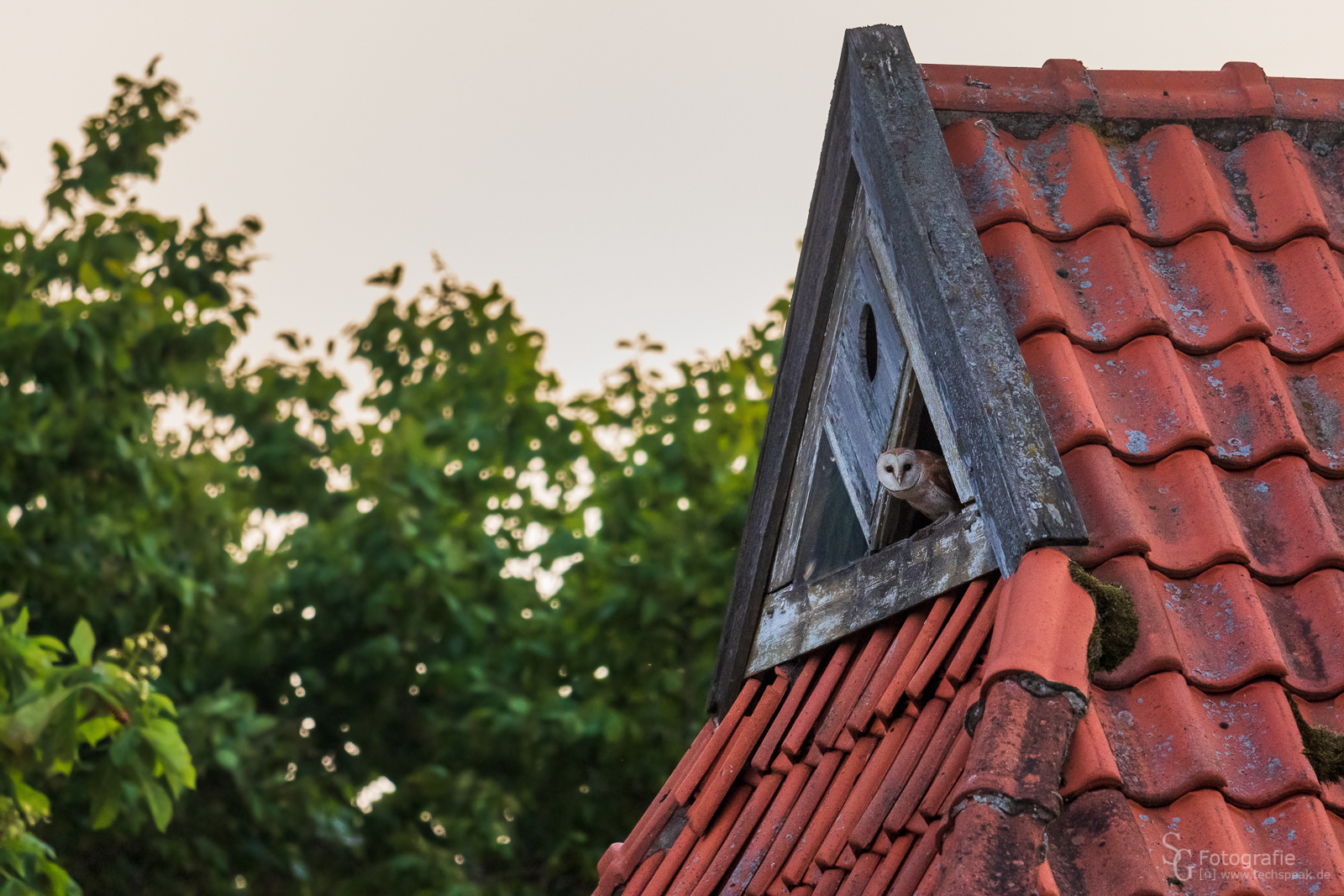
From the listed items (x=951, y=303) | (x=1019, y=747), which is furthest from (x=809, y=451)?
(x=1019, y=747)

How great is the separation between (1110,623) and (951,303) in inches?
24.8

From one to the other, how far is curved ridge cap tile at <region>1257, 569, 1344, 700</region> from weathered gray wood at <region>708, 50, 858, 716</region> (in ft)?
3.81

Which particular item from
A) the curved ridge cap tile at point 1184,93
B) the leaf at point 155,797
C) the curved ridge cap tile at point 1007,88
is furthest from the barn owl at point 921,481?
the leaf at point 155,797

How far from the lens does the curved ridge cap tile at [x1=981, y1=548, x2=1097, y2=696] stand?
1.79m

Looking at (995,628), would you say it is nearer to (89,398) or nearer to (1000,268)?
(1000,268)

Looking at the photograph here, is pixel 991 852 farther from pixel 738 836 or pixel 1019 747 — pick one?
pixel 738 836

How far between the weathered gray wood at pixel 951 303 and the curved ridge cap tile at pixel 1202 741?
0.27 m

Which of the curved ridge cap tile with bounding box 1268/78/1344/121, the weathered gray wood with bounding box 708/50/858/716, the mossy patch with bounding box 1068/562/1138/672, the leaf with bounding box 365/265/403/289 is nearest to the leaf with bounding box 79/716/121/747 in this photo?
the weathered gray wood with bounding box 708/50/858/716

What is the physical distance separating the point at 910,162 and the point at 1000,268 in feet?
0.89

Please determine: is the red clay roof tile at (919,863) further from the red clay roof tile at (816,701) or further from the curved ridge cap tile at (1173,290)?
the curved ridge cap tile at (1173,290)

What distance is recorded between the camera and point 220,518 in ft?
32.2

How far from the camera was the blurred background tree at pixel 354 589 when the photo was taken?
7316 mm

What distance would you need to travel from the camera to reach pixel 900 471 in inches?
90.0

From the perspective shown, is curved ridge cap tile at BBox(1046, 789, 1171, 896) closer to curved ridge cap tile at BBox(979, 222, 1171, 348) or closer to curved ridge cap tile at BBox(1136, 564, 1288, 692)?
curved ridge cap tile at BBox(1136, 564, 1288, 692)
